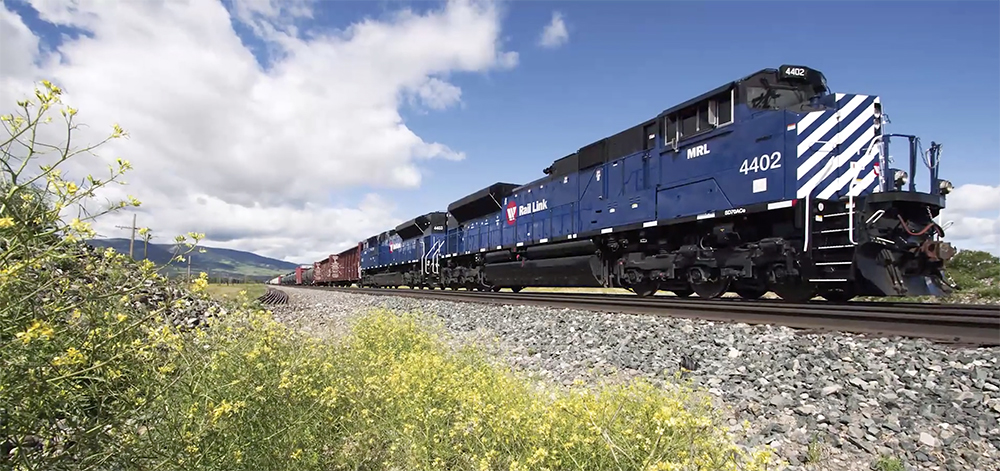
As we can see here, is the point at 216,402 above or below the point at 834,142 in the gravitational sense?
below

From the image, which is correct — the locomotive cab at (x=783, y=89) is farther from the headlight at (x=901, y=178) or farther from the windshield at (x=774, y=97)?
the headlight at (x=901, y=178)

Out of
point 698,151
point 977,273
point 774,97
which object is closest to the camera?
point 774,97

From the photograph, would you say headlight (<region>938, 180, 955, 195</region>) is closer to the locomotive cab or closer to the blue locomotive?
the blue locomotive

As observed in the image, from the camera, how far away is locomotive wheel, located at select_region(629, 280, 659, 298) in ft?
35.8

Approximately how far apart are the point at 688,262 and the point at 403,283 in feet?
62.1

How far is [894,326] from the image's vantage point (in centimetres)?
526

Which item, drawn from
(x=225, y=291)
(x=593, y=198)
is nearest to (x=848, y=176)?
(x=593, y=198)

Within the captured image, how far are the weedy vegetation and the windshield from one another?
21.5 feet

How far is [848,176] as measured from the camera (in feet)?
26.1

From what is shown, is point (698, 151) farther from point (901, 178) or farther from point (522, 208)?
point (522, 208)

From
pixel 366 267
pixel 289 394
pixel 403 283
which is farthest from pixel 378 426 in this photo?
pixel 366 267

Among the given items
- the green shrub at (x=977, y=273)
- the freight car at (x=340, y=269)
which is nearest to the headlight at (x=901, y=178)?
the green shrub at (x=977, y=273)

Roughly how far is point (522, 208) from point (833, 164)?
30.6ft

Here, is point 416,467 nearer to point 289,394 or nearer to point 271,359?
point 289,394
